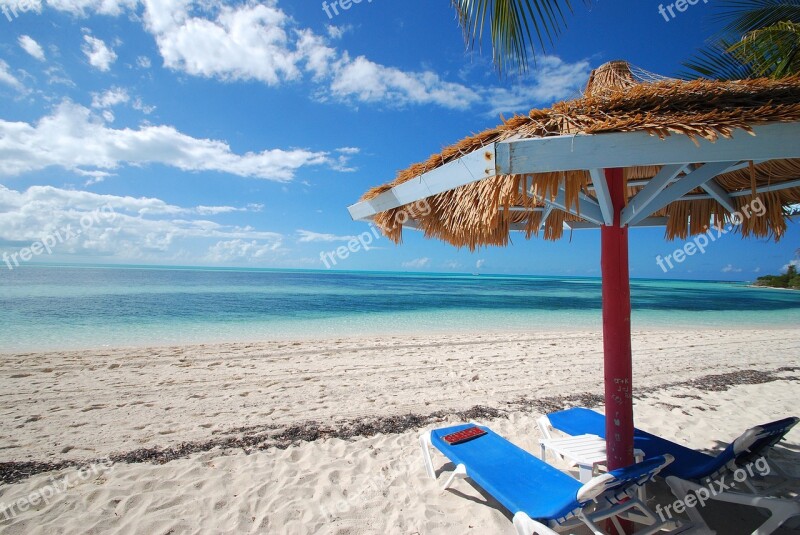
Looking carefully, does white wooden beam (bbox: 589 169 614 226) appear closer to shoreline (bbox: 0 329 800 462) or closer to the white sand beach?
the white sand beach

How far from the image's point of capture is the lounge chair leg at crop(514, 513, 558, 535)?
2.15 m

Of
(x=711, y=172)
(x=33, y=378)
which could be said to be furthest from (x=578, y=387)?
(x=33, y=378)

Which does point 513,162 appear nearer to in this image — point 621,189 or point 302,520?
point 621,189

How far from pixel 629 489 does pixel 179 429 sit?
14.8 ft

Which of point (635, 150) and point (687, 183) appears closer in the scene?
point (635, 150)

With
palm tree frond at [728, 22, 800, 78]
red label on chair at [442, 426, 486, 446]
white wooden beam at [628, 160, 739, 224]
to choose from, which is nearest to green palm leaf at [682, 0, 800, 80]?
palm tree frond at [728, 22, 800, 78]

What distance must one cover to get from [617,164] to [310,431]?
13.2 feet

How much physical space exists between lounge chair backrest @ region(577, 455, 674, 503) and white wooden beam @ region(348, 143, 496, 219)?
1.69 meters

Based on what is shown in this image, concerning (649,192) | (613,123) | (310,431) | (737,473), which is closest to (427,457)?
(310,431)

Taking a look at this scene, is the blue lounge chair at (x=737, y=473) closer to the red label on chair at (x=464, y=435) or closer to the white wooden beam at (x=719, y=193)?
the red label on chair at (x=464, y=435)

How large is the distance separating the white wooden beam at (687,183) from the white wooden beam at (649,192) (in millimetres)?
27

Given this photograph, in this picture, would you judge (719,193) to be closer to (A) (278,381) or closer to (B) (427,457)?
(B) (427,457)

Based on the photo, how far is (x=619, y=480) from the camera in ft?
6.87

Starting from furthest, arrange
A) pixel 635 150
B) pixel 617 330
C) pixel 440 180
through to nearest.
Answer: pixel 617 330
pixel 440 180
pixel 635 150
